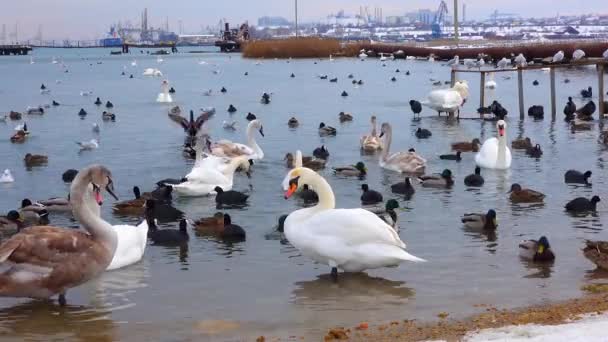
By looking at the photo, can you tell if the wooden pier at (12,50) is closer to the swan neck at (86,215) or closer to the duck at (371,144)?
the duck at (371,144)

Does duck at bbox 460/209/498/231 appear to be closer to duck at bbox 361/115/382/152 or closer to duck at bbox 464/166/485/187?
duck at bbox 464/166/485/187

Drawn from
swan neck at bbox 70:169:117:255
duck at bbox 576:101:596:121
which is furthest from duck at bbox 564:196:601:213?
duck at bbox 576:101:596:121

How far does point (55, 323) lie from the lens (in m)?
8.60

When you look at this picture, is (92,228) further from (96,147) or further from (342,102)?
(342,102)

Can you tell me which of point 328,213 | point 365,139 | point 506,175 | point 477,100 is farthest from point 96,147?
point 477,100

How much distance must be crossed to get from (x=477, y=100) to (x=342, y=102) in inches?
223

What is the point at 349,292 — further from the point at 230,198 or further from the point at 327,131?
the point at 327,131

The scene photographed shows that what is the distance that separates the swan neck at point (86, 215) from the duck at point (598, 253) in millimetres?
4989

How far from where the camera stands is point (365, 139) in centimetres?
2270

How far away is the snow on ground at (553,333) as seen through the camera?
645 centimetres

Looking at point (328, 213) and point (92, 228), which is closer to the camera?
point (92, 228)

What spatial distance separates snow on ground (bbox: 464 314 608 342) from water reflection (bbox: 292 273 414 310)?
200 centimetres

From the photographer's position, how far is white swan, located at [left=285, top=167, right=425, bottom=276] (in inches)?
381

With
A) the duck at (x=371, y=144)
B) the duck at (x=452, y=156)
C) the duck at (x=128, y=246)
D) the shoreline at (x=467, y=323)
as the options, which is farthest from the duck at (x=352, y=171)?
the shoreline at (x=467, y=323)
